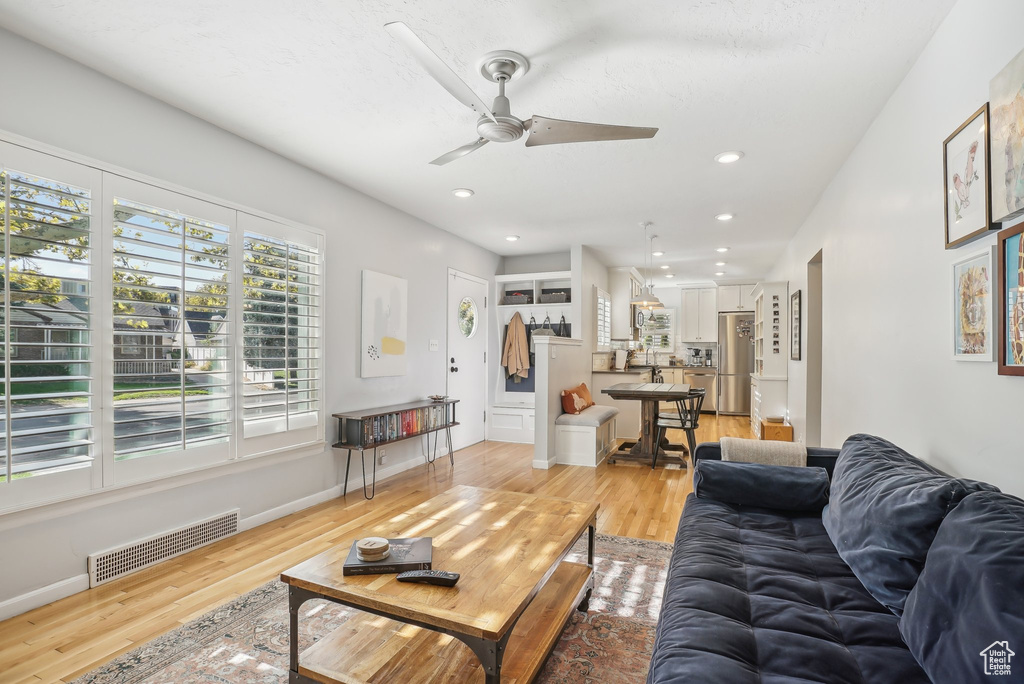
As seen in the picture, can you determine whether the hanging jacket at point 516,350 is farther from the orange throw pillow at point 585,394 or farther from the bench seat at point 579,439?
the bench seat at point 579,439

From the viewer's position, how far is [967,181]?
1.69m

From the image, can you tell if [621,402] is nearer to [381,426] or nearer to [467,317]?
[467,317]

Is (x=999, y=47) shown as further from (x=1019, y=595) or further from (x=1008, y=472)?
(x=1019, y=595)

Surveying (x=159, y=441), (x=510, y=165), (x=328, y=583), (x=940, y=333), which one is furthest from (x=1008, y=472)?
(x=159, y=441)

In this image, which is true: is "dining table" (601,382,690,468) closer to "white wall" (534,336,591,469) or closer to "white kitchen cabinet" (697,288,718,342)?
A: "white wall" (534,336,591,469)

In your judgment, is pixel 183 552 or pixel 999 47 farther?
pixel 183 552

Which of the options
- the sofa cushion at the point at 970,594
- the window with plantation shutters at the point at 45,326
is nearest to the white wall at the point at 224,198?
the window with plantation shutters at the point at 45,326

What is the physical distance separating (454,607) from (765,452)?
1.87 metres

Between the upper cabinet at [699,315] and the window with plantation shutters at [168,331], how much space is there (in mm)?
8875

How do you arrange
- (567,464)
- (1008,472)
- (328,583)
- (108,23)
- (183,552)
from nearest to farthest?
(1008,472) < (328,583) < (108,23) < (183,552) < (567,464)

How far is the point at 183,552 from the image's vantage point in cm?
292

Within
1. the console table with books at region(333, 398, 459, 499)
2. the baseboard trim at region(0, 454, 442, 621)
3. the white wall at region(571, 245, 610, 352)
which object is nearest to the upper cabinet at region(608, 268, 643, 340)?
the white wall at region(571, 245, 610, 352)

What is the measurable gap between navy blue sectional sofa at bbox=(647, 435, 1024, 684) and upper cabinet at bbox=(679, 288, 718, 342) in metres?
8.27

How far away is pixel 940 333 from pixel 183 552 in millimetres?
3972
